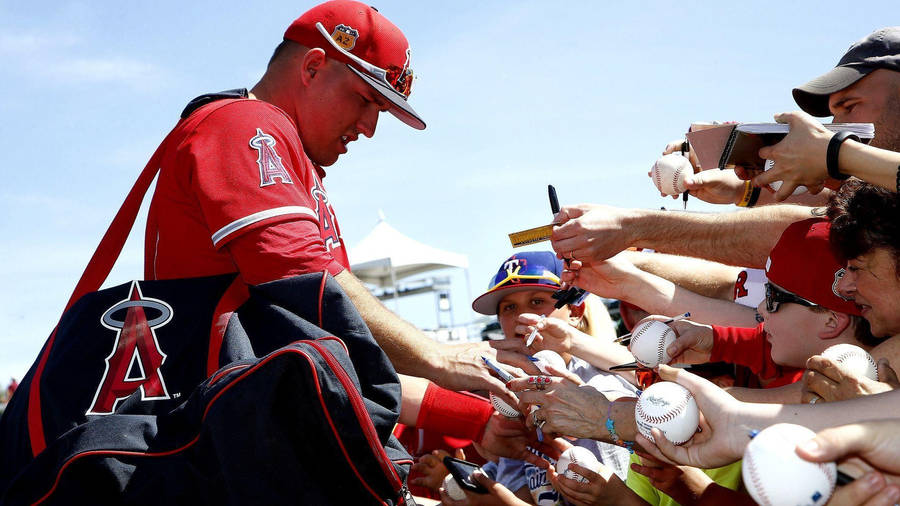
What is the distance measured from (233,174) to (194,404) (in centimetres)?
82

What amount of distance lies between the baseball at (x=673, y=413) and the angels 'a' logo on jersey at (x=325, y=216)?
1299 mm

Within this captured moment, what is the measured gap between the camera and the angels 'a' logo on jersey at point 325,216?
123 inches

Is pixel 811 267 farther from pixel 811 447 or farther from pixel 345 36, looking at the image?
pixel 345 36

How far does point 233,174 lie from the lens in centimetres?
272

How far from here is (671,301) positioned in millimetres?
4652

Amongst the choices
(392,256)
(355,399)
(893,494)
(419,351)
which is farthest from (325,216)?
(392,256)

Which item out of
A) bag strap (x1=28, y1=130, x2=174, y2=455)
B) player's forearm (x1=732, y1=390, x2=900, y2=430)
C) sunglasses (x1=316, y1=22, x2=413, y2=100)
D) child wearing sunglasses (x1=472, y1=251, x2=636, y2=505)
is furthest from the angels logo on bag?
child wearing sunglasses (x1=472, y1=251, x2=636, y2=505)

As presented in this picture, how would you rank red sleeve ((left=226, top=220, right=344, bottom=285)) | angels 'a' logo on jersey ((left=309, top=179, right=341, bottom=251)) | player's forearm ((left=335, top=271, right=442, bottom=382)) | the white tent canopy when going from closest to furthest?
red sleeve ((left=226, top=220, right=344, bottom=285)) < player's forearm ((left=335, top=271, right=442, bottom=382)) < angels 'a' logo on jersey ((left=309, top=179, right=341, bottom=251)) < the white tent canopy

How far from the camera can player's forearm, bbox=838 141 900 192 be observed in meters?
2.68

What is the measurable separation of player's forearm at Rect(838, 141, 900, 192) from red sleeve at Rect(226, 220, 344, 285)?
179 centimetres

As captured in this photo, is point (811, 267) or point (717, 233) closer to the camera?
point (811, 267)

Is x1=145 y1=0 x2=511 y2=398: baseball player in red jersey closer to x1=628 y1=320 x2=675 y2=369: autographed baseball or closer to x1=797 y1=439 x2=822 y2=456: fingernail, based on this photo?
x1=628 y1=320 x2=675 y2=369: autographed baseball

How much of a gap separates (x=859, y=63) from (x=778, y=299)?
4.96 feet

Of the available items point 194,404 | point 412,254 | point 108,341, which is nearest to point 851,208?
point 194,404
